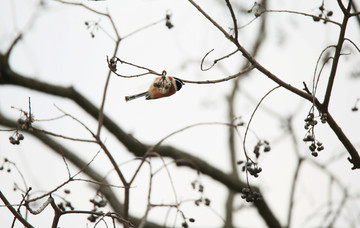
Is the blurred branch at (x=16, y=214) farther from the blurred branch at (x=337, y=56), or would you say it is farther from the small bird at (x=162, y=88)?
the blurred branch at (x=337, y=56)

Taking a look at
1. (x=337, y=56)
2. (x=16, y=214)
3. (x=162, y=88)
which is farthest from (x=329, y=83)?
(x=16, y=214)

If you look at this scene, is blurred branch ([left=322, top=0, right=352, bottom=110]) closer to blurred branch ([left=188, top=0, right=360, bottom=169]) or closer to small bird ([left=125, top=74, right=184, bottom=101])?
blurred branch ([left=188, top=0, right=360, bottom=169])

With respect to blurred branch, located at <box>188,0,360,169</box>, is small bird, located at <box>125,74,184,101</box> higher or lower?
higher

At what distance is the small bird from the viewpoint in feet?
7.59

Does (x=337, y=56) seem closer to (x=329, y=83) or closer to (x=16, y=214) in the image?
(x=329, y=83)

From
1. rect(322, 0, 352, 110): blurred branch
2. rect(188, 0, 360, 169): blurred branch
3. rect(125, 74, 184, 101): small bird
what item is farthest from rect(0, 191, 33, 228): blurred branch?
rect(322, 0, 352, 110): blurred branch

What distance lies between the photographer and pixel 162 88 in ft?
7.66

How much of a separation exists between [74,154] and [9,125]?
2.62 feet

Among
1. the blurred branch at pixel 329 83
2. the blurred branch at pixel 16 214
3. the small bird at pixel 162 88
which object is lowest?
the blurred branch at pixel 16 214

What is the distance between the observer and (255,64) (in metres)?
2.02

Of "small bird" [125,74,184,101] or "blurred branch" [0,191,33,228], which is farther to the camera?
"small bird" [125,74,184,101]

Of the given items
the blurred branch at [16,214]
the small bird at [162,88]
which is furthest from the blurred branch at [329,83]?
the blurred branch at [16,214]

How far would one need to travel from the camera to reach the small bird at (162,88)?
7.59ft

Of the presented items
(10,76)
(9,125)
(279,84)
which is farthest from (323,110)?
(9,125)
